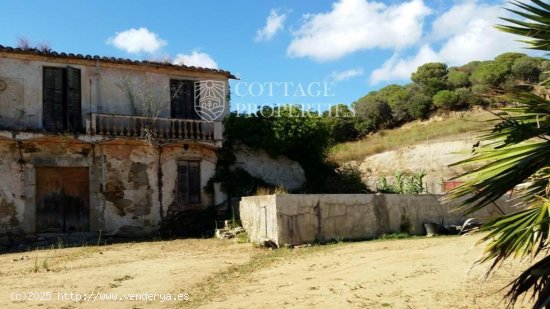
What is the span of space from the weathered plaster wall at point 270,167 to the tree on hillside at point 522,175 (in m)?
14.8

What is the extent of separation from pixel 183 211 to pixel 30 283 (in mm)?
8799

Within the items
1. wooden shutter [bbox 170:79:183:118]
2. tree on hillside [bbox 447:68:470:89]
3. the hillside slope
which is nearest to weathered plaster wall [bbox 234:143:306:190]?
wooden shutter [bbox 170:79:183:118]

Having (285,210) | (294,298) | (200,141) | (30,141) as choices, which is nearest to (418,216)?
(285,210)

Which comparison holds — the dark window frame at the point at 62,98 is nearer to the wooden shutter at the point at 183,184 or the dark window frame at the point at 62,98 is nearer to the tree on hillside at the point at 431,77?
the wooden shutter at the point at 183,184

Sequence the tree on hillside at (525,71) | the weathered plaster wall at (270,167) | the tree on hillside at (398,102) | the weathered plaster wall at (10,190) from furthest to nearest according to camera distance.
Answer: the tree on hillside at (398,102) < the tree on hillside at (525,71) < the weathered plaster wall at (270,167) < the weathered plaster wall at (10,190)

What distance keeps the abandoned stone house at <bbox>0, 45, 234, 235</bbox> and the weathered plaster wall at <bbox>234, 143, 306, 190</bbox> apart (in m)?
1.12

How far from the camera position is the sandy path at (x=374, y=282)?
644cm

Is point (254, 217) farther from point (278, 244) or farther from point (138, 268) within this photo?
point (138, 268)

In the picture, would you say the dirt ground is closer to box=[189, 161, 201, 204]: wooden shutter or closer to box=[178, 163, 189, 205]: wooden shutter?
box=[178, 163, 189, 205]: wooden shutter

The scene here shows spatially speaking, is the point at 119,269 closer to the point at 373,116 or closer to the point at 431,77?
the point at 373,116

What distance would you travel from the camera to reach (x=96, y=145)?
16.3 meters

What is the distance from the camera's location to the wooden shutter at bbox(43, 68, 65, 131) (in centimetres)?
1622

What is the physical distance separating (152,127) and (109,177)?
2098mm

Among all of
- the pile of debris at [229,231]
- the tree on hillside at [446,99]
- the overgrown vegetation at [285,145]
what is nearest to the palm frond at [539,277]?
the pile of debris at [229,231]
